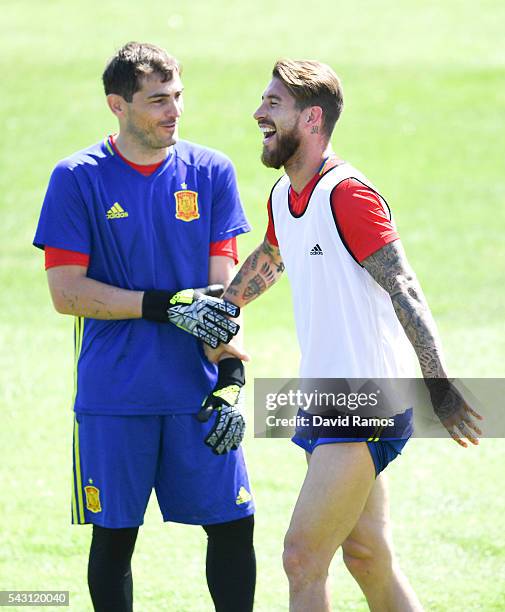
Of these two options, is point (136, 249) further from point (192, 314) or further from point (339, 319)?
point (339, 319)

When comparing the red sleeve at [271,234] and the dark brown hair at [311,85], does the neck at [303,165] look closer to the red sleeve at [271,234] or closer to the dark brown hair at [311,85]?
the dark brown hair at [311,85]

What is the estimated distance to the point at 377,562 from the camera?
16.4 ft

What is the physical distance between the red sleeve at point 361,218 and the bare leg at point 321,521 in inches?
31.0

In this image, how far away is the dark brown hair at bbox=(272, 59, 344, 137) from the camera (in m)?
A: 5.02

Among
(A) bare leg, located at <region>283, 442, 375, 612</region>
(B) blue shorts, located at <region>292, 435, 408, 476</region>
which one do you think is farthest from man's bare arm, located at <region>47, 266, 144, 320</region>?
(A) bare leg, located at <region>283, 442, 375, 612</region>

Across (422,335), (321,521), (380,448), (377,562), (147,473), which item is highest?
(422,335)

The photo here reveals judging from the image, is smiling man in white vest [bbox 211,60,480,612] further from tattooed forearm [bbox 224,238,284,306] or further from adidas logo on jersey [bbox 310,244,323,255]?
tattooed forearm [bbox 224,238,284,306]

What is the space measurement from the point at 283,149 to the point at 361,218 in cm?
53

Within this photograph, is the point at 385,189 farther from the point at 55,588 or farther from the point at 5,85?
the point at 55,588

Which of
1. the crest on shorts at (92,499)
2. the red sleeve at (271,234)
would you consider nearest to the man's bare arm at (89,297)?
the red sleeve at (271,234)

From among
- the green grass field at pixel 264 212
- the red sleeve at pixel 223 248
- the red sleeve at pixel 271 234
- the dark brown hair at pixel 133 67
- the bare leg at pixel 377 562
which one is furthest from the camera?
the green grass field at pixel 264 212

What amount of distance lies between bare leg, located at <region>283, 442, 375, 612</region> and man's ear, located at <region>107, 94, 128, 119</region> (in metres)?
1.74

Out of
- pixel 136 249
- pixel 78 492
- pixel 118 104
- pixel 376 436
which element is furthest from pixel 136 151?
pixel 376 436

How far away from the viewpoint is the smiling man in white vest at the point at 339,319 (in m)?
4.69
